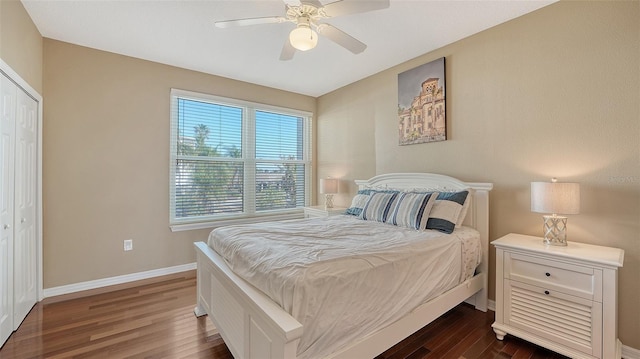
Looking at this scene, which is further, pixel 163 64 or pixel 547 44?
pixel 163 64

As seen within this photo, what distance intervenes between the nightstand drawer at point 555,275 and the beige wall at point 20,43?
13.2 ft

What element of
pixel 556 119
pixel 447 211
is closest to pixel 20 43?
pixel 447 211

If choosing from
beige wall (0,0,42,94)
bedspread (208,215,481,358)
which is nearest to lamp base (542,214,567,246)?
bedspread (208,215,481,358)

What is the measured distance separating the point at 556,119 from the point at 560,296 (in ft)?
4.55

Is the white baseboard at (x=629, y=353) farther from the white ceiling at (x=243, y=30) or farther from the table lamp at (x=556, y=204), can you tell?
the white ceiling at (x=243, y=30)

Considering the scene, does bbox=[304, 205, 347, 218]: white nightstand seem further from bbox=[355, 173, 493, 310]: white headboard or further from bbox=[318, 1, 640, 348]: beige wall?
bbox=[318, 1, 640, 348]: beige wall

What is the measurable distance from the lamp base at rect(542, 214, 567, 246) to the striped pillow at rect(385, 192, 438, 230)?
855 millimetres

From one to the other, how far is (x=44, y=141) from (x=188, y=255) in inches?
76.3

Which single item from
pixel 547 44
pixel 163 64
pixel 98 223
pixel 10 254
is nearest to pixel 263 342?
pixel 10 254

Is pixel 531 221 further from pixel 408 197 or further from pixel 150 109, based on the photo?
pixel 150 109

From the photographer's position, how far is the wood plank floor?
6.37ft

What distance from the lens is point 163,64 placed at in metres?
3.47

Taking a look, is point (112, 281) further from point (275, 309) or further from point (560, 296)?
point (560, 296)

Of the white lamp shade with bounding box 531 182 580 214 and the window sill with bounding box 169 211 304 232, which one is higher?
the white lamp shade with bounding box 531 182 580 214
